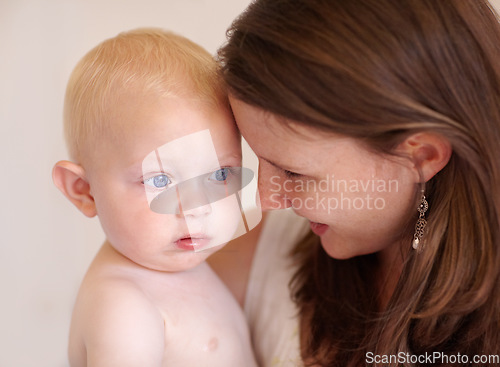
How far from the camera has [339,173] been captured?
776 millimetres

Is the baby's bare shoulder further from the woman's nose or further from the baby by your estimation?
the woman's nose

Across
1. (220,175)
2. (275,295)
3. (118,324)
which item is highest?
(220,175)

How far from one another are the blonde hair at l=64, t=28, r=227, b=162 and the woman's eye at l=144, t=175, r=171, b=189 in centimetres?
10

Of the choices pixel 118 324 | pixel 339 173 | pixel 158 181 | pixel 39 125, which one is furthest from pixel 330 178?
pixel 39 125

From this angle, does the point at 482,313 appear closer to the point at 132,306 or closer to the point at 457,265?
the point at 457,265

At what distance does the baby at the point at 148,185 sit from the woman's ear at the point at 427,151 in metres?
0.26

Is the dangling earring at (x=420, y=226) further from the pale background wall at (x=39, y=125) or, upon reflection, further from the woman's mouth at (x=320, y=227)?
the pale background wall at (x=39, y=125)

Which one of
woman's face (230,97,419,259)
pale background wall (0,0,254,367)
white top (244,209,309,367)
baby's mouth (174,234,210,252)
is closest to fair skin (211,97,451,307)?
woman's face (230,97,419,259)

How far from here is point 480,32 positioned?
2.40 feet

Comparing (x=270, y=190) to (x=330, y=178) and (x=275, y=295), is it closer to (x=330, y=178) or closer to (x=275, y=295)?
(x=330, y=178)

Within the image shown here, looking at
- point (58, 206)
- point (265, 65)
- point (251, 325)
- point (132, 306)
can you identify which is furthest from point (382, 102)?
point (58, 206)

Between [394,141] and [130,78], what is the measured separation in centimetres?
39

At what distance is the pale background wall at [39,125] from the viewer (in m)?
1.11

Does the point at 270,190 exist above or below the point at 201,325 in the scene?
above
